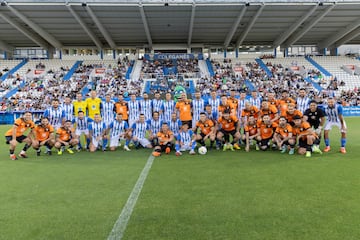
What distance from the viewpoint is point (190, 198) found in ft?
12.7

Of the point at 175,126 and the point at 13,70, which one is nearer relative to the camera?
the point at 175,126

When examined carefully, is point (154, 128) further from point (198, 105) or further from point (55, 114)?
point (55, 114)

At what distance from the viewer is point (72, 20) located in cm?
2431

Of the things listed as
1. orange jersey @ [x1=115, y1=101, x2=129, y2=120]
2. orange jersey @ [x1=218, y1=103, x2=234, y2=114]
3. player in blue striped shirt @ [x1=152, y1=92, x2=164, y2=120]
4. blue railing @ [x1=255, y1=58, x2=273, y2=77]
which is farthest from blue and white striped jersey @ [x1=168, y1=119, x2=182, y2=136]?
blue railing @ [x1=255, y1=58, x2=273, y2=77]

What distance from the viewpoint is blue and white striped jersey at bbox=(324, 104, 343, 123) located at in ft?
23.7

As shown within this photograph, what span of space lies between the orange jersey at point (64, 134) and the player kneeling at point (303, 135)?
18.5 ft

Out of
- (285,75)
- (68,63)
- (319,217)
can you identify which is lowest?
(319,217)

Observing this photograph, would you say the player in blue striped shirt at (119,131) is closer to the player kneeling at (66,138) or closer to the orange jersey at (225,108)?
the player kneeling at (66,138)

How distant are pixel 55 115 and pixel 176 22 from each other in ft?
62.7

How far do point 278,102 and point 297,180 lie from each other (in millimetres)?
4145

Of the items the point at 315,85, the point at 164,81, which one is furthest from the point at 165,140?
the point at 315,85

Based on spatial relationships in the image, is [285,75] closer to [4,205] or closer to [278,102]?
[278,102]

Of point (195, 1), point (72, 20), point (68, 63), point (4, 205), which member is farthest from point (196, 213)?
point (68, 63)

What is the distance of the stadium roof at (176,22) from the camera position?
22016mm
